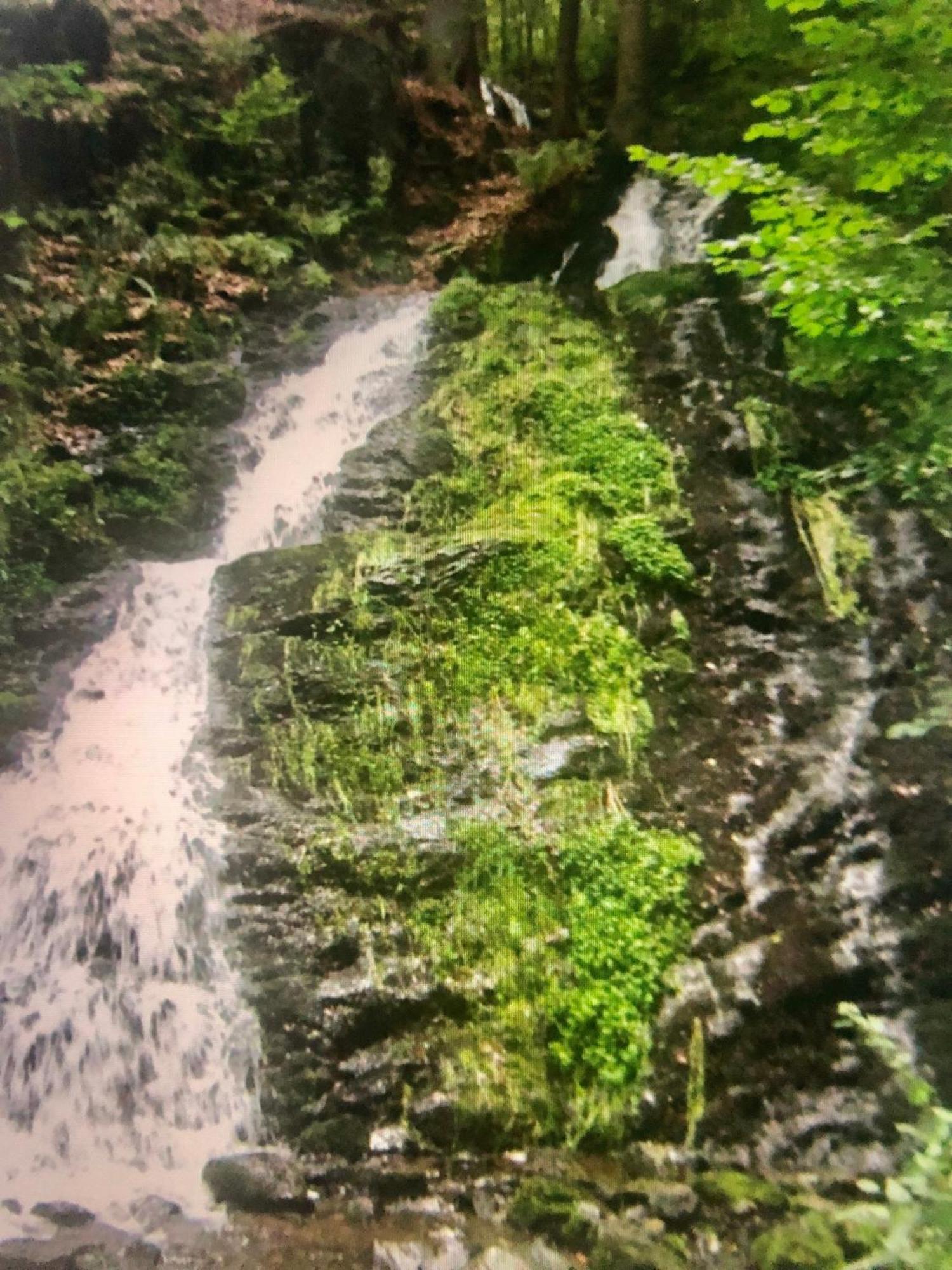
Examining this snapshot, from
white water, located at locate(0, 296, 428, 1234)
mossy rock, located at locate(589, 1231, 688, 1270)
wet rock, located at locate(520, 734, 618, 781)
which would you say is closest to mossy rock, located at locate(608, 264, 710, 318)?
wet rock, located at locate(520, 734, 618, 781)

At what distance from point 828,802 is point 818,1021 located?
78 centimetres

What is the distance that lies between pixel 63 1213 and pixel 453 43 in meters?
6.68

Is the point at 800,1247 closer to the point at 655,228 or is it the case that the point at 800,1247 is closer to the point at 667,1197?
the point at 667,1197

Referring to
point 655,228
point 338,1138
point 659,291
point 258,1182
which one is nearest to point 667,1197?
point 338,1138

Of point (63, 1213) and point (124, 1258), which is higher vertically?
point (63, 1213)

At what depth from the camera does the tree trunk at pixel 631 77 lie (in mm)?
5512

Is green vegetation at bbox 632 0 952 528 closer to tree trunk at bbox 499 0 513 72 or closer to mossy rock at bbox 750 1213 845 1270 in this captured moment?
tree trunk at bbox 499 0 513 72

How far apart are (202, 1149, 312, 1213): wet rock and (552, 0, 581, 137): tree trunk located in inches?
238

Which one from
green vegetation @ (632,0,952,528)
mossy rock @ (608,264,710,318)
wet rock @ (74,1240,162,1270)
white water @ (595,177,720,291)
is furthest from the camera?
white water @ (595,177,720,291)

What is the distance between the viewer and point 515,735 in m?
3.49

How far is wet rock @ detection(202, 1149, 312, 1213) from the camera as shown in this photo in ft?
9.20

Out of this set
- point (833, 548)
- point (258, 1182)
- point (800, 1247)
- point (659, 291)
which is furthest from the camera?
point (659, 291)

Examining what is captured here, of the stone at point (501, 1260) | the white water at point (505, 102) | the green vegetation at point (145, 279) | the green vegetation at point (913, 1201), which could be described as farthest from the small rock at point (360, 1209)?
the white water at point (505, 102)

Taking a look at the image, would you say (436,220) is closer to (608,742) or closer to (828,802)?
(608,742)
